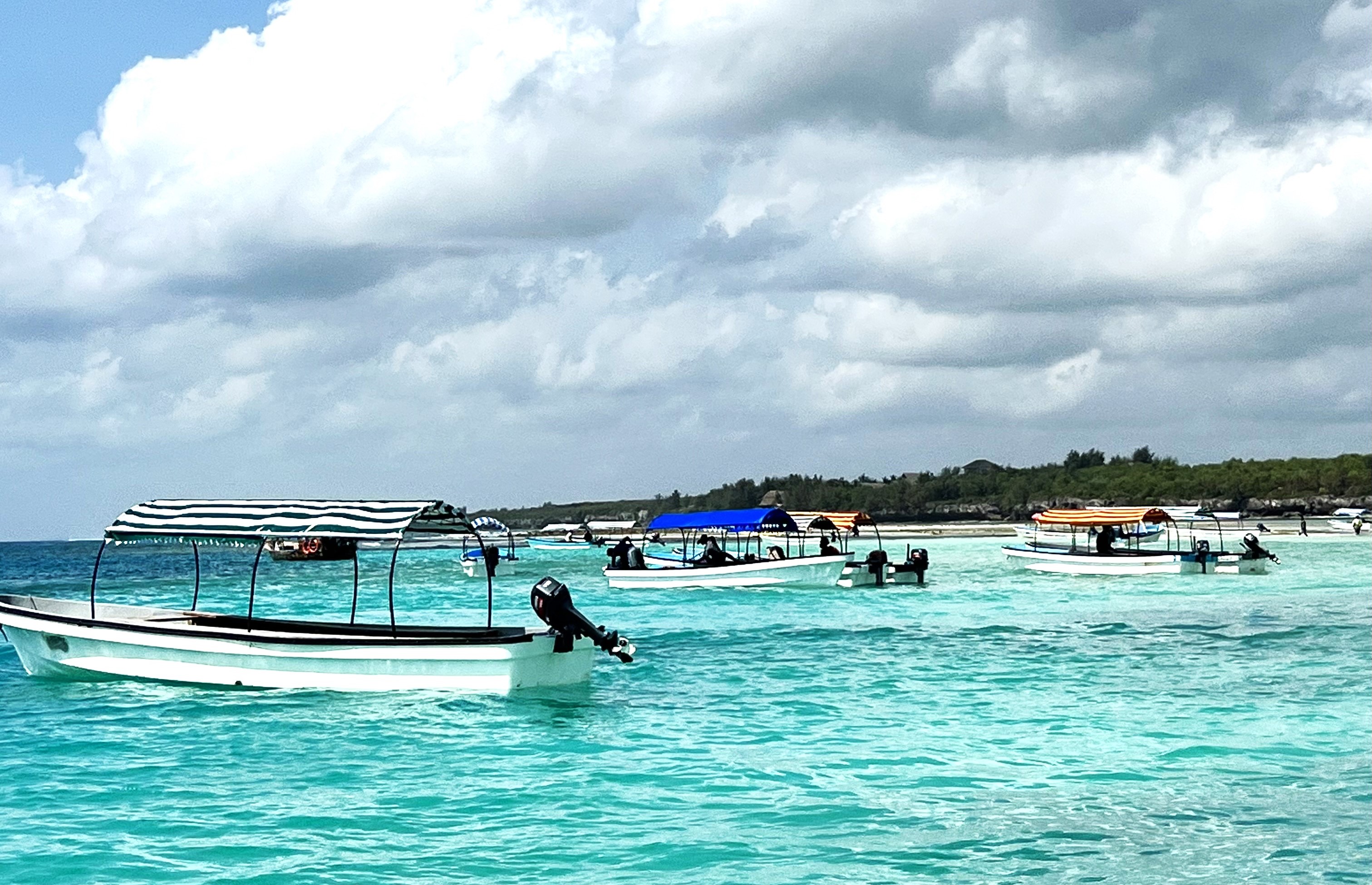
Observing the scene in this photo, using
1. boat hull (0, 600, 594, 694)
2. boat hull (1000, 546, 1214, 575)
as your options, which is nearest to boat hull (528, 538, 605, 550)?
boat hull (1000, 546, 1214, 575)

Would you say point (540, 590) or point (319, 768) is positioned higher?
point (540, 590)

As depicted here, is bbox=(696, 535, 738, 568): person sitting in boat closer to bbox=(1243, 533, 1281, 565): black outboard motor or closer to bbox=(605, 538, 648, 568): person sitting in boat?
bbox=(605, 538, 648, 568): person sitting in boat

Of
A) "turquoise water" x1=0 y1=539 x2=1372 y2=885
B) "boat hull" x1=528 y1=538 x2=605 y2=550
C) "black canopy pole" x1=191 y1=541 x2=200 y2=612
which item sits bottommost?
"turquoise water" x1=0 y1=539 x2=1372 y2=885

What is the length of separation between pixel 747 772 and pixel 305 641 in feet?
26.7

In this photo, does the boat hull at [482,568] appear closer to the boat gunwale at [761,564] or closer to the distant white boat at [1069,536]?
the boat gunwale at [761,564]

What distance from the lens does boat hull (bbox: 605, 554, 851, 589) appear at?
157 feet

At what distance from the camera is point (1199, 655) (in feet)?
82.8

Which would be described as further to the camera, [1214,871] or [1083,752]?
[1083,752]

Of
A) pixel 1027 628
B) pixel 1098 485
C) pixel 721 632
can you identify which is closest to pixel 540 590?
pixel 721 632

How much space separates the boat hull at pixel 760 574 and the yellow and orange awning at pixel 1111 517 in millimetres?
11628

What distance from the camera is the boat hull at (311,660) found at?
19.3 metres

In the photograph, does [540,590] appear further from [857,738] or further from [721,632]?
[721,632]

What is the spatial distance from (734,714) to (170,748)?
7.56 meters

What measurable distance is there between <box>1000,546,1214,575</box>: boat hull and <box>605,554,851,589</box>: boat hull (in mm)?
12541
